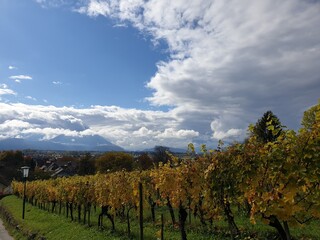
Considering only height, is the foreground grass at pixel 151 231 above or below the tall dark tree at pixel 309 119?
below

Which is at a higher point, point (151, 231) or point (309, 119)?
point (309, 119)

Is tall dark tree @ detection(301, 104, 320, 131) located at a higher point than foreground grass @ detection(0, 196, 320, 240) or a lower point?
higher

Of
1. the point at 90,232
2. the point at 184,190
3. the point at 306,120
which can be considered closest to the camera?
the point at 306,120

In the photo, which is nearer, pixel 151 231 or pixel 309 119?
pixel 309 119

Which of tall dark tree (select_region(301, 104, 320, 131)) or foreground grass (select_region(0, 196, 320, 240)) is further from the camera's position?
foreground grass (select_region(0, 196, 320, 240))

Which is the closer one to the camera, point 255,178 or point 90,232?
point 255,178

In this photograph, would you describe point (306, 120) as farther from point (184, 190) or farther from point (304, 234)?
point (304, 234)

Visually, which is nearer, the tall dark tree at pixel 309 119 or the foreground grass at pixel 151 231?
the tall dark tree at pixel 309 119

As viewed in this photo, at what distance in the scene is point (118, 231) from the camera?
1930 centimetres

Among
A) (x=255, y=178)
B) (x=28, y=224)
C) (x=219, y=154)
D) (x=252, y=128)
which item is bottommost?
(x=28, y=224)

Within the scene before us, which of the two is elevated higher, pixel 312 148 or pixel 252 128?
pixel 252 128

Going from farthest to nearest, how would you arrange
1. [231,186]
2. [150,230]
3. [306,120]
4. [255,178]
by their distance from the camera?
[150,230] < [231,186] < [255,178] < [306,120]

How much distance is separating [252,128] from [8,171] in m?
124

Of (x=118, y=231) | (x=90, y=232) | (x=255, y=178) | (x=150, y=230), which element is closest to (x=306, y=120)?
(x=255, y=178)
